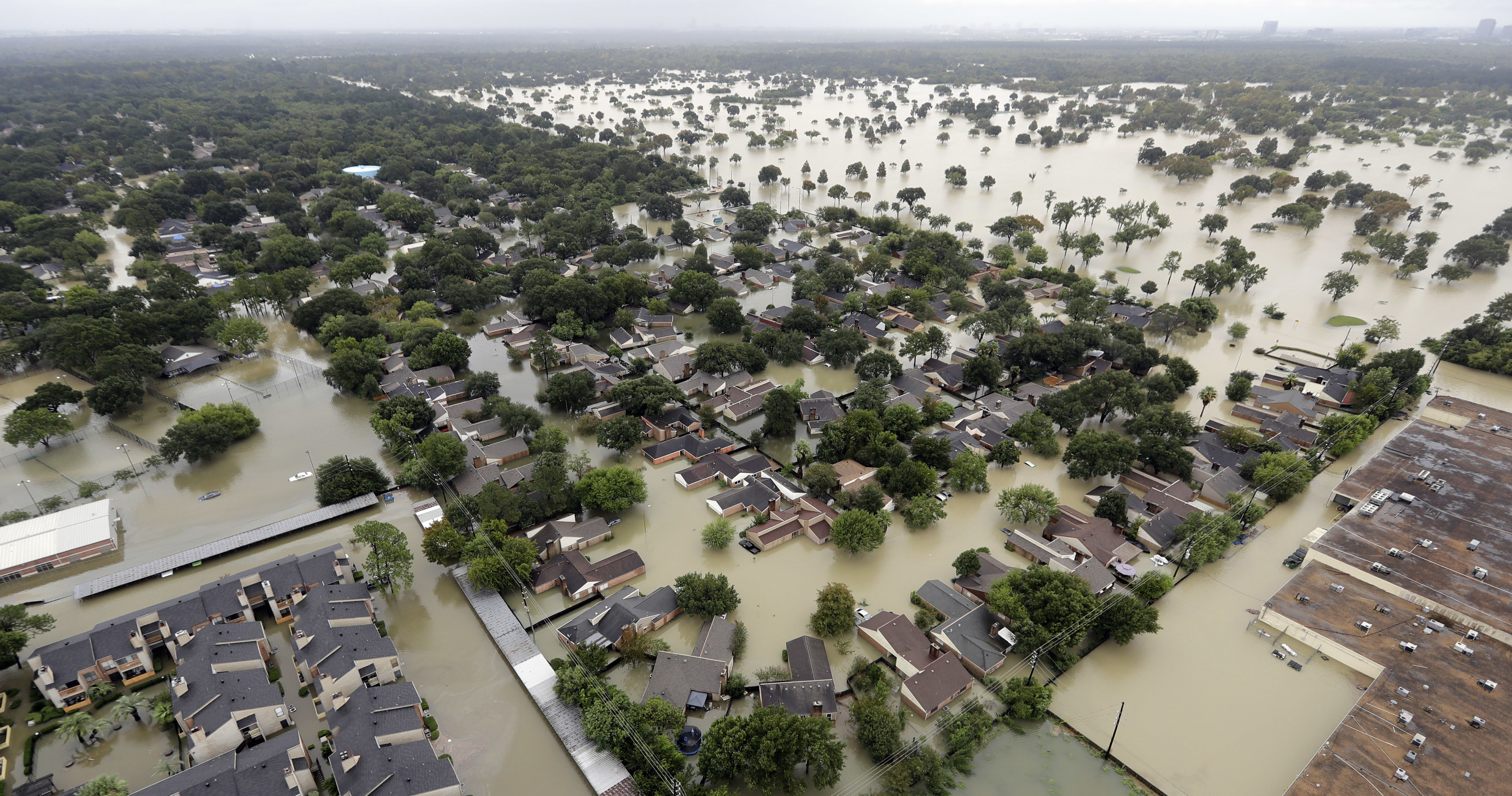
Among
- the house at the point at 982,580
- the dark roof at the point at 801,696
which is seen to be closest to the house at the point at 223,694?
the dark roof at the point at 801,696

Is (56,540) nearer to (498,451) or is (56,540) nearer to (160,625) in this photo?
(160,625)

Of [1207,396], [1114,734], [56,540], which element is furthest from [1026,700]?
[56,540]

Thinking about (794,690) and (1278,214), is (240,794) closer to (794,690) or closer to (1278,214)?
(794,690)

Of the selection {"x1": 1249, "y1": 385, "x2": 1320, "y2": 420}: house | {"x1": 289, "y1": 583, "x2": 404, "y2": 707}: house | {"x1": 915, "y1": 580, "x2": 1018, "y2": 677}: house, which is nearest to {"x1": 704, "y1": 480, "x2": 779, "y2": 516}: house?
{"x1": 915, "y1": 580, "x2": 1018, "y2": 677}: house

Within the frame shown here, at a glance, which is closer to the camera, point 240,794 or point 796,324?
point 240,794

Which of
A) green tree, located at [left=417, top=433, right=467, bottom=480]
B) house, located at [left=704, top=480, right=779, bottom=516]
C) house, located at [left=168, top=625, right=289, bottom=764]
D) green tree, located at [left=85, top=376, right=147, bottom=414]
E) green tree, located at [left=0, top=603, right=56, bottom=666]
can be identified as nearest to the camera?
house, located at [left=168, top=625, right=289, bottom=764]

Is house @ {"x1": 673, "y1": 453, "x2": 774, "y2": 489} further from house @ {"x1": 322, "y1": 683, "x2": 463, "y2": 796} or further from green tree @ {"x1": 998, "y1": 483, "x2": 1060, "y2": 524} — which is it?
house @ {"x1": 322, "y1": 683, "x2": 463, "y2": 796}

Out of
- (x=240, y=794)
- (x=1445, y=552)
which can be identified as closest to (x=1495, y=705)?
(x=1445, y=552)
